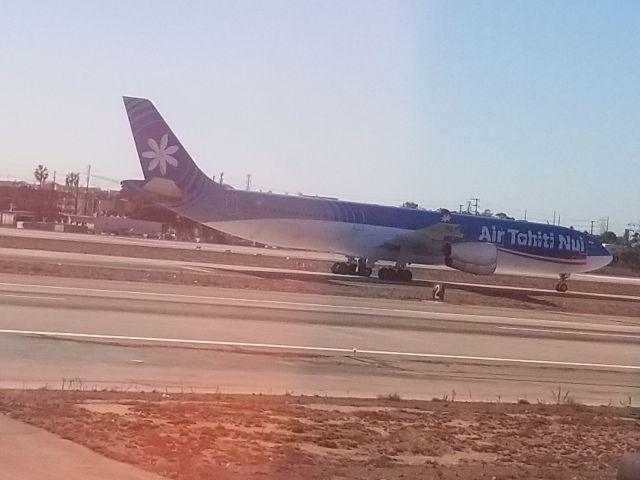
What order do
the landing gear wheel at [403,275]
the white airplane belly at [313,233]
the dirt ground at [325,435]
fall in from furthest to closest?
the landing gear wheel at [403,275], the white airplane belly at [313,233], the dirt ground at [325,435]

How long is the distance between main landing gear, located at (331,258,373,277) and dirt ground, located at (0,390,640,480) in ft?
102

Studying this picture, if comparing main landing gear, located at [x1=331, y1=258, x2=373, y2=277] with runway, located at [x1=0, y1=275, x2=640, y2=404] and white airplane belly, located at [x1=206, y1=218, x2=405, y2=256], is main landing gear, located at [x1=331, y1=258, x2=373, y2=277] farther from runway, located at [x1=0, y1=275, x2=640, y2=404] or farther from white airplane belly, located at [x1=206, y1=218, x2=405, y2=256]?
runway, located at [x1=0, y1=275, x2=640, y2=404]

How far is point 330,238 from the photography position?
4125 centimetres

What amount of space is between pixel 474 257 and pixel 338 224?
5833mm

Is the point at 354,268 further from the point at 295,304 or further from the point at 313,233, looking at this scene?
the point at 295,304

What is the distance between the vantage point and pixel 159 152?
130ft

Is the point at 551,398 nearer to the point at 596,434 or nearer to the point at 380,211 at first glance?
the point at 596,434

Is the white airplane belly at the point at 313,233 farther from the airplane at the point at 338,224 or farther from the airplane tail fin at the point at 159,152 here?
the airplane tail fin at the point at 159,152

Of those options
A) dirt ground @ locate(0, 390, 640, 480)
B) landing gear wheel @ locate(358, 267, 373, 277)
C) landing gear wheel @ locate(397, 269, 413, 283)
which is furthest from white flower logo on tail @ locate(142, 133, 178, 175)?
dirt ground @ locate(0, 390, 640, 480)

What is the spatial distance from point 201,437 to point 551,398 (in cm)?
704

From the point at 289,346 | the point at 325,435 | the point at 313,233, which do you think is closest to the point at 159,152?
the point at 313,233

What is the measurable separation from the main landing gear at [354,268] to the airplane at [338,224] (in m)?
0.04

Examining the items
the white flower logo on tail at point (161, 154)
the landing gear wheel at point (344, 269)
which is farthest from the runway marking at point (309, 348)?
the landing gear wheel at point (344, 269)

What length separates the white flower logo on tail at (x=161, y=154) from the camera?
39.3 m
